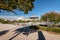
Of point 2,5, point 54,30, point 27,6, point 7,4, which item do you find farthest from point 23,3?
point 54,30

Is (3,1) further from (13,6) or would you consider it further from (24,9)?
(24,9)

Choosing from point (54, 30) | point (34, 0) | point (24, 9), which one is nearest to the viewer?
point (24, 9)

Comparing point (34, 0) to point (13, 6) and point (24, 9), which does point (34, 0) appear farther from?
point (13, 6)

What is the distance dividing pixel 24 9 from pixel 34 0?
108 inches

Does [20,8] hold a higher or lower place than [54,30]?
higher

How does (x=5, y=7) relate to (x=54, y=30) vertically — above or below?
above

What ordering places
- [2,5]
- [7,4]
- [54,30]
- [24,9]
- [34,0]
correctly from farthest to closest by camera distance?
[54,30], [34,0], [24,9], [7,4], [2,5]

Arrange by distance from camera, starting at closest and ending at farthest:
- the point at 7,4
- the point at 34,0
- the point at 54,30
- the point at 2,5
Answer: the point at 2,5 < the point at 7,4 < the point at 34,0 < the point at 54,30

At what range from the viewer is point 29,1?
19672 mm

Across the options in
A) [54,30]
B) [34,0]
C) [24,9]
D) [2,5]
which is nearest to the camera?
[2,5]

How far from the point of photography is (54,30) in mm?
26266

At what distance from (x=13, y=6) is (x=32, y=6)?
288cm

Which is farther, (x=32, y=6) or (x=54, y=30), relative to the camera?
(x=54, y=30)

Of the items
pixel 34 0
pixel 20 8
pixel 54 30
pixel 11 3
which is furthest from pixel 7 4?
pixel 54 30
